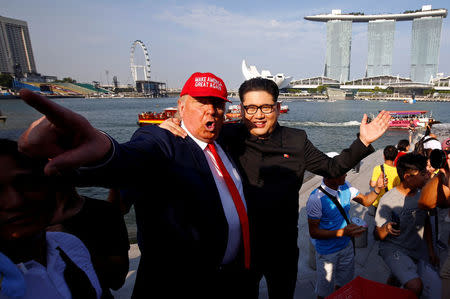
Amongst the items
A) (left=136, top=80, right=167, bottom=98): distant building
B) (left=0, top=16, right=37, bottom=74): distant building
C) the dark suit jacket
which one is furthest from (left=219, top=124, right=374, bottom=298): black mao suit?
(left=0, top=16, right=37, bottom=74): distant building

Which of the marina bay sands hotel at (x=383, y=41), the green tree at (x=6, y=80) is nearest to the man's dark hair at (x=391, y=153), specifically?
the green tree at (x=6, y=80)

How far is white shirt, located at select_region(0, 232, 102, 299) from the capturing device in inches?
34.4

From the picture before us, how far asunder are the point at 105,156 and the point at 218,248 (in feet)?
2.97

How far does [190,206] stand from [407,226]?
82.3 inches

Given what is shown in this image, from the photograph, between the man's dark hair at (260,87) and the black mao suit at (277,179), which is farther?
the man's dark hair at (260,87)

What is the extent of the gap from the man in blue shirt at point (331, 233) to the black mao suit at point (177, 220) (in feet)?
3.87

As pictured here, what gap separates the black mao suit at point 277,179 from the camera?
174cm

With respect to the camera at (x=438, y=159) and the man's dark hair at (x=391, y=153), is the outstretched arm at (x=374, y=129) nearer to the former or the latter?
the camera at (x=438, y=159)

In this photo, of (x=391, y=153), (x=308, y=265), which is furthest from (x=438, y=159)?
(x=308, y=265)

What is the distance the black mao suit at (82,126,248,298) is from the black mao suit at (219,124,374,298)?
0.40 metres

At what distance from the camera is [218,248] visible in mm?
1395

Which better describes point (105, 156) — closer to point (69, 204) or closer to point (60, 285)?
point (69, 204)

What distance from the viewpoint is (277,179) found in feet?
5.99

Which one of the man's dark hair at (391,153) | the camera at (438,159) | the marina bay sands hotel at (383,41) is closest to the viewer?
the camera at (438,159)
